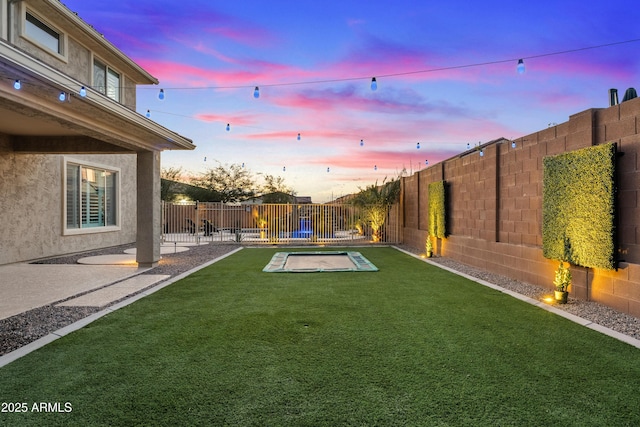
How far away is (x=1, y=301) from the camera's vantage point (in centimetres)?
544

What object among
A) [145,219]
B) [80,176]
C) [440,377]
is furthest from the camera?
[80,176]

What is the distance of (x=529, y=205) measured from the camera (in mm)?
6738

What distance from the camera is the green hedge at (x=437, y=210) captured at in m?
10.6

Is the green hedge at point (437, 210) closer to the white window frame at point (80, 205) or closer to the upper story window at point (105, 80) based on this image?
the upper story window at point (105, 80)

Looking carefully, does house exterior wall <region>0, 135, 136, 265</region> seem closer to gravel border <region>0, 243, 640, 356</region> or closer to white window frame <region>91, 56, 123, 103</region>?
white window frame <region>91, 56, 123, 103</region>

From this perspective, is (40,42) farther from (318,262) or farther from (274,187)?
(274,187)

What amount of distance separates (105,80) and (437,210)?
11140 millimetres

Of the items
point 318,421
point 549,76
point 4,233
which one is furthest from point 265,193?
point 318,421

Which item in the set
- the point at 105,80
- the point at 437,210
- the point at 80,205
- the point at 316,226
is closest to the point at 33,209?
the point at 80,205

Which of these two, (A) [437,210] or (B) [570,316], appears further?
(A) [437,210]

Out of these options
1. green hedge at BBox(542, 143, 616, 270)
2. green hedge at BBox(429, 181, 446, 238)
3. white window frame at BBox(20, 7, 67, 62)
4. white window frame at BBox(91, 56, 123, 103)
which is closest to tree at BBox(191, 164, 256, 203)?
white window frame at BBox(91, 56, 123, 103)

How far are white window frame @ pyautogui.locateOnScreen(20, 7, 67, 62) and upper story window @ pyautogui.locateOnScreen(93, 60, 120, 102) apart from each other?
1.35 m

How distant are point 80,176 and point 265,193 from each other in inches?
901

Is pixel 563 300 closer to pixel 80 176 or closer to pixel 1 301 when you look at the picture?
pixel 1 301
